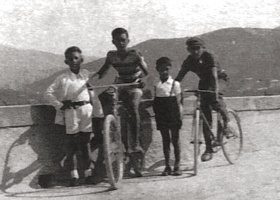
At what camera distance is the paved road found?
13.0ft

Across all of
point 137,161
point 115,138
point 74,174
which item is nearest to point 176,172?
point 137,161

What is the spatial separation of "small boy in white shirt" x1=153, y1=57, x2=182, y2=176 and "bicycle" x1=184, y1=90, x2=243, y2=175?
6.7 inches

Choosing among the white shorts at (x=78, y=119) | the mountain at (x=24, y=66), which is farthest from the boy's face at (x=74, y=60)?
the mountain at (x=24, y=66)

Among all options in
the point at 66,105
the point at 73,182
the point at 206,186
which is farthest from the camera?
the point at 73,182

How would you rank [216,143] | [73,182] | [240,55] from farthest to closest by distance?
1. [240,55]
2. [216,143]
3. [73,182]

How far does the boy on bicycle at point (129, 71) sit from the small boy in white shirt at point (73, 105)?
0.30m

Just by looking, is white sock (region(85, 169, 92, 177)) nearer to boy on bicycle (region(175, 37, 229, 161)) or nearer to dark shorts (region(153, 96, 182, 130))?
dark shorts (region(153, 96, 182, 130))

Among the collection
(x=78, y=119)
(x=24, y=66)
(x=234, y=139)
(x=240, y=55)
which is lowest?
(x=234, y=139)

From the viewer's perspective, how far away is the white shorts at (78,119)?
15.0ft

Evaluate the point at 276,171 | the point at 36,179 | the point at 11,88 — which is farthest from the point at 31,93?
the point at 276,171

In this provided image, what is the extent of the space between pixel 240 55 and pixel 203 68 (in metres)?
11.6

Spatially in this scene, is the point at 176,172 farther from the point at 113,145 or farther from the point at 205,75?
the point at 205,75

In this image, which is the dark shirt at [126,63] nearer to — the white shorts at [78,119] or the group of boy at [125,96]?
the group of boy at [125,96]

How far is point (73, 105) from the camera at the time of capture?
181 inches
